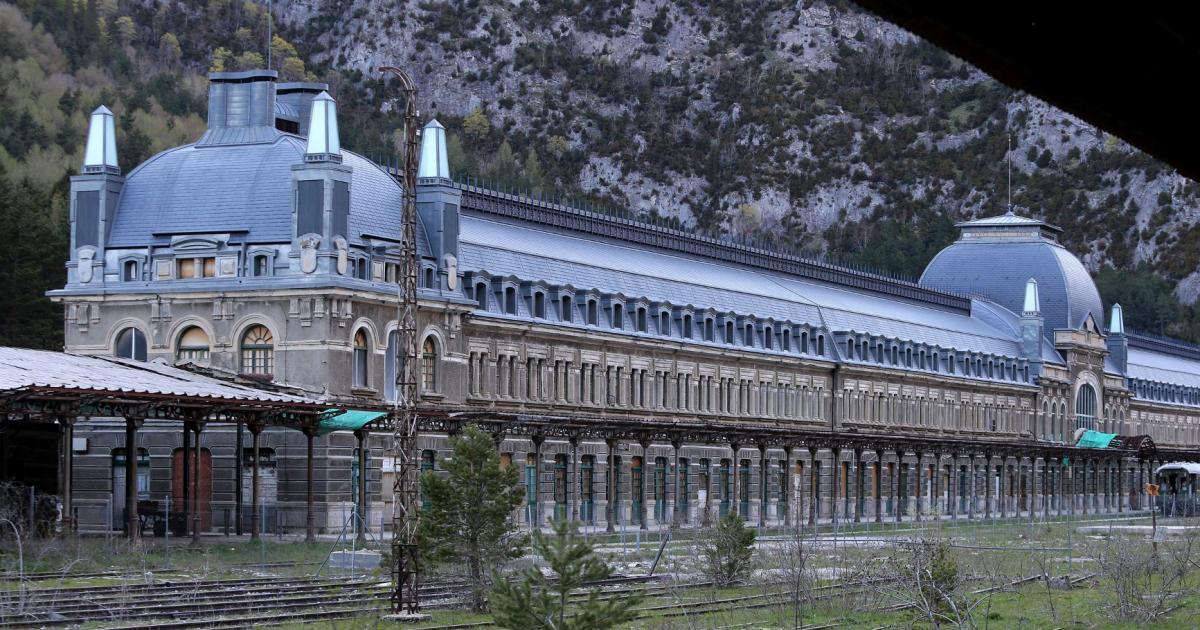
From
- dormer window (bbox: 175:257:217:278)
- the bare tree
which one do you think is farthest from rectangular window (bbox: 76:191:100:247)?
the bare tree

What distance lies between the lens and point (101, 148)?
227 ft

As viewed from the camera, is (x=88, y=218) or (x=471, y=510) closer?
(x=471, y=510)

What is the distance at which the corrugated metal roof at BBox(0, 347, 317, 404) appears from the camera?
164 ft

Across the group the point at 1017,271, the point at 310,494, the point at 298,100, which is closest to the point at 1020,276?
the point at 1017,271

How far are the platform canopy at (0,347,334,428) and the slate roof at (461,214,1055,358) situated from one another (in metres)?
17.8

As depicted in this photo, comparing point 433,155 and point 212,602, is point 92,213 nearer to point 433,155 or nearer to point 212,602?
point 433,155

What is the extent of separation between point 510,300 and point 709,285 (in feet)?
70.3

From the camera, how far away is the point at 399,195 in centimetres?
7212

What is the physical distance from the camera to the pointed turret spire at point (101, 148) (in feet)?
225

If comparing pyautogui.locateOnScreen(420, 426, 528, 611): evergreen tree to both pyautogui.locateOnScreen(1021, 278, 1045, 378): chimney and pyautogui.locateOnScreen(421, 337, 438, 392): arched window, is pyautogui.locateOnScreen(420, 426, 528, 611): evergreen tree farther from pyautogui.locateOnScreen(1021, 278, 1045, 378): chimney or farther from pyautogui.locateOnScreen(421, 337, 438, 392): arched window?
pyautogui.locateOnScreen(1021, 278, 1045, 378): chimney

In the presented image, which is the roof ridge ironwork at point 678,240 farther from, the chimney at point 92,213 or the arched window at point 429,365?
the chimney at point 92,213

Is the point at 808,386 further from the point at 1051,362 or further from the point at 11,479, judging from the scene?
the point at 11,479

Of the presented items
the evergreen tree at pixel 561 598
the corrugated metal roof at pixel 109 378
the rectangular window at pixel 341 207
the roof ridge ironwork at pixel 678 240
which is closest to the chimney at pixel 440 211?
the roof ridge ironwork at pixel 678 240

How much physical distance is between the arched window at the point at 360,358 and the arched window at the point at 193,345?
5.09 meters
